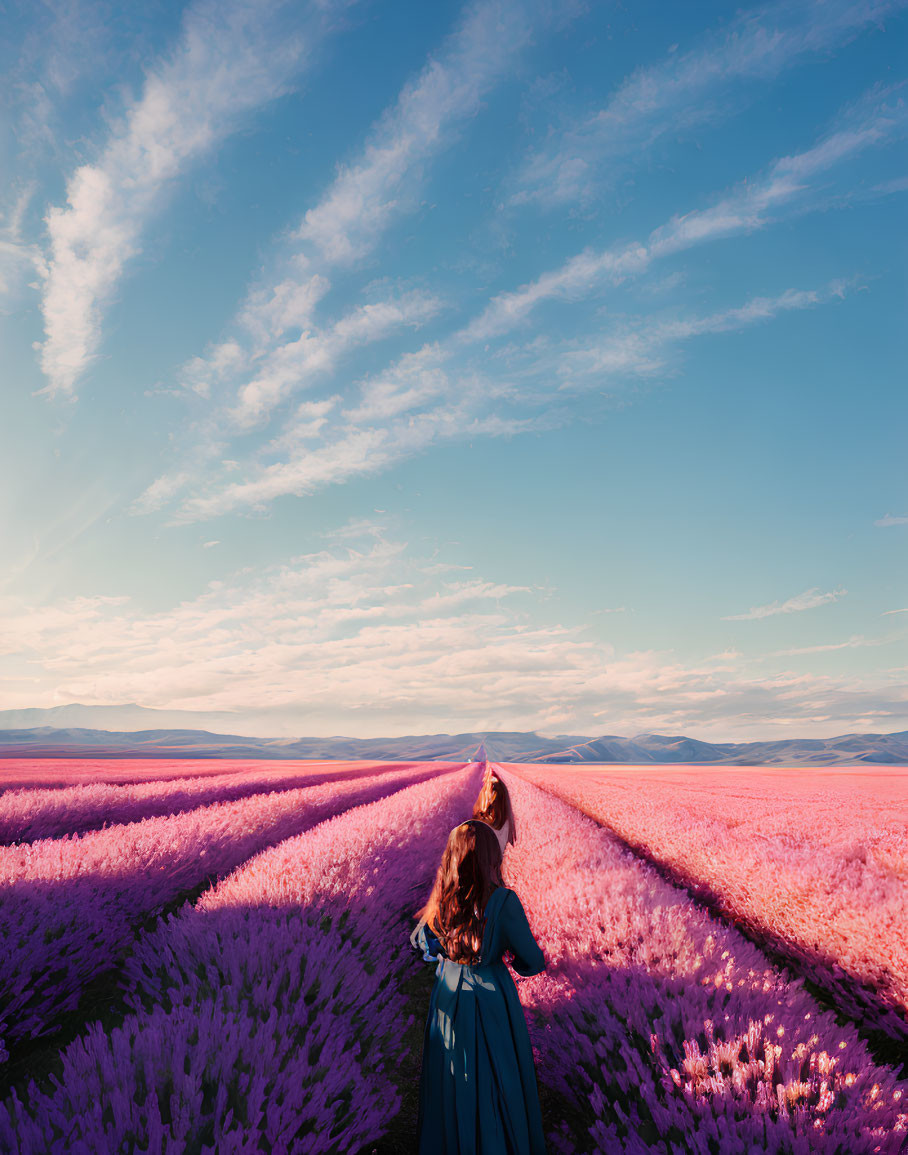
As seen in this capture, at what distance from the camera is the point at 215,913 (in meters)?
3.76

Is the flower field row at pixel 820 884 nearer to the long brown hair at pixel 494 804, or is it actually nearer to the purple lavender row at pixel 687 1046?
the purple lavender row at pixel 687 1046

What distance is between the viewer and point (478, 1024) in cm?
242

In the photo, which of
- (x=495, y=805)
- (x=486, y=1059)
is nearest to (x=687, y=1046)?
(x=486, y=1059)

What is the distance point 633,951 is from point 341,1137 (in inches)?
82.7

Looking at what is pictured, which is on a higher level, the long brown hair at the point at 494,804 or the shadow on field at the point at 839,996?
the long brown hair at the point at 494,804

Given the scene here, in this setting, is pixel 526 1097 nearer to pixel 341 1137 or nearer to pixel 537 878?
pixel 341 1137

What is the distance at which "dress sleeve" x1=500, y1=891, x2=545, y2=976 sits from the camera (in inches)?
97.0

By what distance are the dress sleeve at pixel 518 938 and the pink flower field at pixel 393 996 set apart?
55cm

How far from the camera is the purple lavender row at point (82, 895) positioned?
3709 millimetres

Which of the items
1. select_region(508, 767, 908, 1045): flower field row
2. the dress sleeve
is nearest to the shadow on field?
select_region(508, 767, 908, 1045): flower field row

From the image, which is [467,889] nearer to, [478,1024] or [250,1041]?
[478,1024]

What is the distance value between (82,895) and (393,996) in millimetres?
3119

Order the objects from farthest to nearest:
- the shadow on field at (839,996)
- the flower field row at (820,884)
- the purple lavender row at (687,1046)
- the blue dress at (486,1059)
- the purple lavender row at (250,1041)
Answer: the flower field row at (820,884) < the shadow on field at (839,996) < the blue dress at (486,1059) < the purple lavender row at (687,1046) < the purple lavender row at (250,1041)

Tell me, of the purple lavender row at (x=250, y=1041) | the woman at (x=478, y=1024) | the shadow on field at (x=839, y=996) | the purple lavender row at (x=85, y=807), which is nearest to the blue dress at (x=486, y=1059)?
the woman at (x=478, y=1024)
